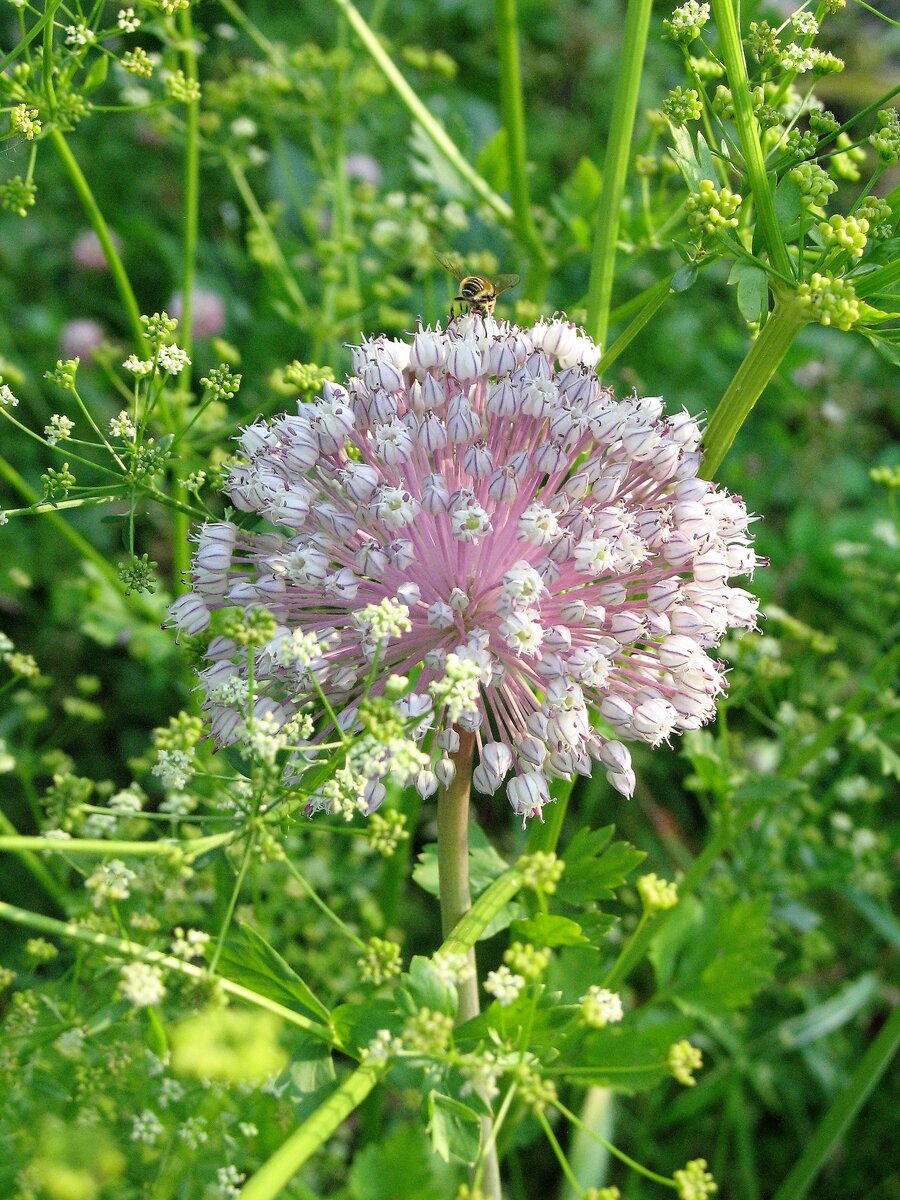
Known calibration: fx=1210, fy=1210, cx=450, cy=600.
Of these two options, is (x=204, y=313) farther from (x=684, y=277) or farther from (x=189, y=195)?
(x=684, y=277)

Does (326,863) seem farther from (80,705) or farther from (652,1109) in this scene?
(652,1109)

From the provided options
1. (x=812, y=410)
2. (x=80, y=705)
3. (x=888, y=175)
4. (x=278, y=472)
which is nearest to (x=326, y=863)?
(x=80, y=705)

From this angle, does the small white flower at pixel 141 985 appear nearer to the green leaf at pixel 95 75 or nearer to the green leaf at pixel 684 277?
the green leaf at pixel 684 277

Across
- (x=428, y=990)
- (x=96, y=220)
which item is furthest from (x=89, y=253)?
(x=428, y=990)

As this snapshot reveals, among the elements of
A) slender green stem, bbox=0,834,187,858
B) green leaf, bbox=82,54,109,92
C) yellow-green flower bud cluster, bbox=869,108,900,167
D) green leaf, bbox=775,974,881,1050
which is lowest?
green leaf, bbox=775,974,881,1050

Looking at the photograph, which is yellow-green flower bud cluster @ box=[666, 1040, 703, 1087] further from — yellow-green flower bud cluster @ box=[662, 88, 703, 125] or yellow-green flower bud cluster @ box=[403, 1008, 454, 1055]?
yellow-green flower bud cluster @ box=[662, 88, 703, 125]

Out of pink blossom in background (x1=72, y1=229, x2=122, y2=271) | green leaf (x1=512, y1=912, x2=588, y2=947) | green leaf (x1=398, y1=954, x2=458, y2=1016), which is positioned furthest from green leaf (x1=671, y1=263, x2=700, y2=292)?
pink blossom in background (x1=72, y1=229, x2=122, y2=271)

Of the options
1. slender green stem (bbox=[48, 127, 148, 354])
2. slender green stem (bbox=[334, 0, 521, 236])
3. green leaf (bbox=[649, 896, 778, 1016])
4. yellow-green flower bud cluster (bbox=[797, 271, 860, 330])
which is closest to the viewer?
yellow-green flower bud cluster (bbox=[797, 271, 860, 330])
